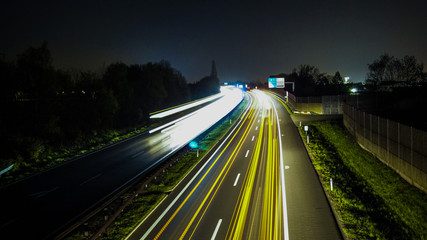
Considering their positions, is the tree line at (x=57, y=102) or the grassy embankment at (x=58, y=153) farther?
the tree line at (x=57, y=102)

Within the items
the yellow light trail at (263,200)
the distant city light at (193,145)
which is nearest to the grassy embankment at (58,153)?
the distant city light at (193,145)

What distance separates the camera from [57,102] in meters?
38.8

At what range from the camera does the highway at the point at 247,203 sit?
13.2 m

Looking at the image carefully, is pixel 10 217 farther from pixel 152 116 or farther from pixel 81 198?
pixel 152 116

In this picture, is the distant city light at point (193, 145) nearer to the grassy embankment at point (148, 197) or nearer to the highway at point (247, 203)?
the grassy embankment at point (148, 197)

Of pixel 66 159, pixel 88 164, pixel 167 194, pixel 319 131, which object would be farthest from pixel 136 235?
pixel 319 131

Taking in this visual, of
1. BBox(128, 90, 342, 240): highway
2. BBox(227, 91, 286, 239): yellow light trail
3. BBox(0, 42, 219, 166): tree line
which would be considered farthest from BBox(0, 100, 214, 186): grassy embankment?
BBox(227, 91, 286, 239): yellow light trail

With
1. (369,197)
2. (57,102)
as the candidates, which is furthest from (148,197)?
(57,102)

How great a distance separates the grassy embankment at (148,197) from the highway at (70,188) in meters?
1.39

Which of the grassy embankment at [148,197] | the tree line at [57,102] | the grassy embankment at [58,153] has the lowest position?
the grassy embankment at [148,197]

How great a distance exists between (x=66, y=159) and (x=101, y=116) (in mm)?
27828

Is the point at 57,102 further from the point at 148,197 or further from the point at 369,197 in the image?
the point at 369,197

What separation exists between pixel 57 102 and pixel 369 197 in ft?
129

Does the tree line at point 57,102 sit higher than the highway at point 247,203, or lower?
higher
